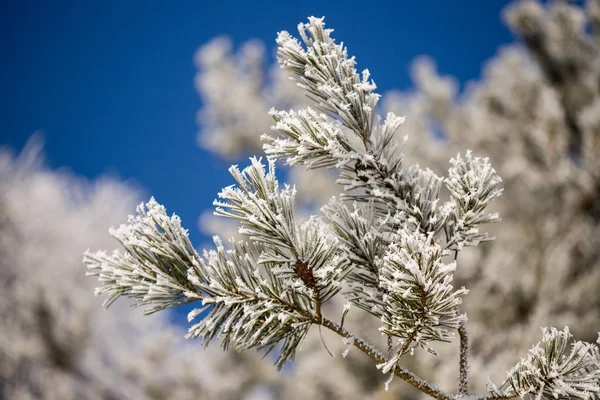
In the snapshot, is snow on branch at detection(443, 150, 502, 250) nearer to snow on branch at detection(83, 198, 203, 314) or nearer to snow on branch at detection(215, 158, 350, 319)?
snow on branch at detection(215, 158, 350, 319)

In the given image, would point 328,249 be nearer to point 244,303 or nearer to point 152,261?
point 244,303

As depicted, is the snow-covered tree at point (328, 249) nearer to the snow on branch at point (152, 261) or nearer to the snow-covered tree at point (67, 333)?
the snow on branch at point (152, 261)

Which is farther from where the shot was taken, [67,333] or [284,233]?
[67,333]

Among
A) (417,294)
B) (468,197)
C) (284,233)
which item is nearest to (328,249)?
(284,233)

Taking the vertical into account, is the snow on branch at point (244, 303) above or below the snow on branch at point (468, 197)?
below

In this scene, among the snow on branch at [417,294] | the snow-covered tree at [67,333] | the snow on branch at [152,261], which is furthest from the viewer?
the snow-covered tree at [67,333]

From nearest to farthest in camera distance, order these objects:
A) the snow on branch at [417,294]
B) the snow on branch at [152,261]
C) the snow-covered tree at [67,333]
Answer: the snow on branch at [417,294] → the snow on branch at [152,261] → the snow-covered tree at [67,333]

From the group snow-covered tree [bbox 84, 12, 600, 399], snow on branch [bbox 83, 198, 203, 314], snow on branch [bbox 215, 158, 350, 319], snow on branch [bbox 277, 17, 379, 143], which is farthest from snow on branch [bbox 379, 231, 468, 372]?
snow on branch [bbox 83, 198, 203, 314]

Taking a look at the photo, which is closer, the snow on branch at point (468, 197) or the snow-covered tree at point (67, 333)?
the snow on branch at point (468, 197)

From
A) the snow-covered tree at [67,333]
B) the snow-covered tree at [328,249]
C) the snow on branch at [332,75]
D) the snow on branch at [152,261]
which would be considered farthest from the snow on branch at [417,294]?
the snow-covered tree at [67,333]

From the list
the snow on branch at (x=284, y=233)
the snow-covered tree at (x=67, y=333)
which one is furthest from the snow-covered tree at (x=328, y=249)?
the snow-covered tree at (x=67, y=333)
